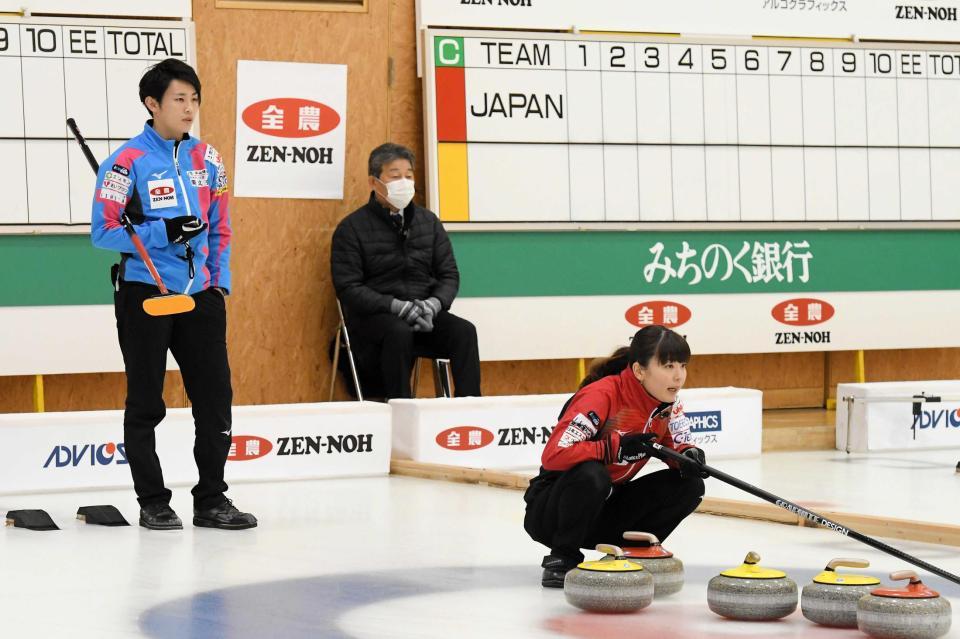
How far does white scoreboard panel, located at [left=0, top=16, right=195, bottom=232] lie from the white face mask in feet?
3.66

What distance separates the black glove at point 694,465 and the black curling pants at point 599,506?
0.09 m

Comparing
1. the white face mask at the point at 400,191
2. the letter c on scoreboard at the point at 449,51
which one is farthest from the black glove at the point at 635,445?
the letter c on scoreboard at the point at 449,51

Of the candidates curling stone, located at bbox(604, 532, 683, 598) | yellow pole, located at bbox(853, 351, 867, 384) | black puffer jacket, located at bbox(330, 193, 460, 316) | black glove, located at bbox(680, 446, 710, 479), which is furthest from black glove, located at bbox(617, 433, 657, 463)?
yellow pole, located at bbox(853, 351, 867, 384)

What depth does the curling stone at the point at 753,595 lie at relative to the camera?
115 inches

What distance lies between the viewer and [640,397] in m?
3.38

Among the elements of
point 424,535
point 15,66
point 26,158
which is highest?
point 15,66

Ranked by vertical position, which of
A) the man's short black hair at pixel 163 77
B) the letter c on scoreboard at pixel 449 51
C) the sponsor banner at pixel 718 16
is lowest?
the man's short black hair at pixel 163 77

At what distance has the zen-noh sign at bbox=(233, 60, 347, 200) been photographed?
6590 millimetres

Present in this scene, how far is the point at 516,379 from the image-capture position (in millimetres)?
7172

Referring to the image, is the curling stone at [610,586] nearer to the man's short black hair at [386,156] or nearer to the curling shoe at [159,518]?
the curling shoe at [159,518]

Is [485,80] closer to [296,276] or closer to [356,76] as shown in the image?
[356,76]

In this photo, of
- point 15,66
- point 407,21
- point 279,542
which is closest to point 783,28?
point 407,21

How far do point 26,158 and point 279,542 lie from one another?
277 cm

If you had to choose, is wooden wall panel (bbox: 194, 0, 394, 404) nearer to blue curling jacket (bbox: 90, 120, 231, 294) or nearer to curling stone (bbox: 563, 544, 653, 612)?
blue curling jacket (bbox: 90, 120, 231, 294)
